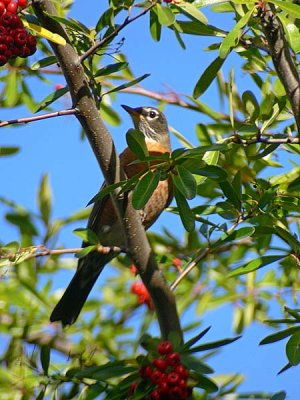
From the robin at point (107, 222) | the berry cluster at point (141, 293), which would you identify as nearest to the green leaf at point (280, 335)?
the berry cluster at point (141, 293)

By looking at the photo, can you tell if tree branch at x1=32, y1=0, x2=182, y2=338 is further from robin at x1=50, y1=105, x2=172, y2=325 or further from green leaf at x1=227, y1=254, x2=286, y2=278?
robin at x1=50, y1=105, x2=172, y2=325

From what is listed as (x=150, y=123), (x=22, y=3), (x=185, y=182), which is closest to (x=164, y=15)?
(x=22, y=3)

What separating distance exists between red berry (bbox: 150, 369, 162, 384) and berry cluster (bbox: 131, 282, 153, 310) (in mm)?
900

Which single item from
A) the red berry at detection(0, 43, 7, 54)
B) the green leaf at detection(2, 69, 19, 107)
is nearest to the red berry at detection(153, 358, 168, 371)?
the red berry at detection(0, 43, 7, 54)

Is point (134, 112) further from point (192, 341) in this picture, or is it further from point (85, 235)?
point (192, 341)

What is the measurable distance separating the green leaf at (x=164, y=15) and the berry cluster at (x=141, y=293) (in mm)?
1157

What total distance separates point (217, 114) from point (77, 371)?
122 cm

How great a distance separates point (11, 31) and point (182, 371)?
1.01 meters

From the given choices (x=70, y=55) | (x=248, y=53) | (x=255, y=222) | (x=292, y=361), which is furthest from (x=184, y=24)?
(x=292, y=361)

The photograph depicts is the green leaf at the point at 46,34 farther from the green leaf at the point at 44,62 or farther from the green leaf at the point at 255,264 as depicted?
the green leaf at the point at 255,264

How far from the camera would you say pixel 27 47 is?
2223mm

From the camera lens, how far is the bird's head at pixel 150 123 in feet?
16.2


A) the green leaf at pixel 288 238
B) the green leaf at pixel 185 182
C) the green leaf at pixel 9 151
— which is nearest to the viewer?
the green leaf at pixel 185 182

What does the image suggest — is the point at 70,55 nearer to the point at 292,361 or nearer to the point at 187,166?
the point at 187,166
